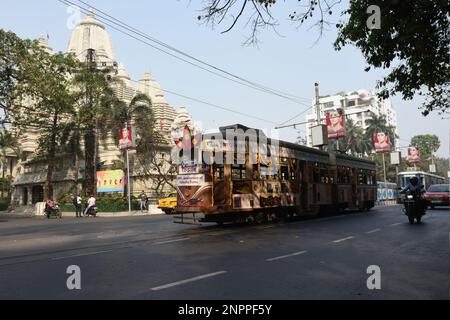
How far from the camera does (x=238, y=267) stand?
7273 millimetres

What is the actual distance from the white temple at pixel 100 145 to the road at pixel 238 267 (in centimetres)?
3198

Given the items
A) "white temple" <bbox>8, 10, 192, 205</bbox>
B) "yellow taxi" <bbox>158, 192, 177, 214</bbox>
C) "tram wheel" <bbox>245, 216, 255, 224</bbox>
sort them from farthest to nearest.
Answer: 1. "white temple" <bbox>8, 10, 192, 205</bbox>
2. "yellow taxi" <bbox>158, 192, 177, 214</bbox>
3. "tram wheel" <bbox>245, 216, 255, 224</bbox>

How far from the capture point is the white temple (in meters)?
44.8

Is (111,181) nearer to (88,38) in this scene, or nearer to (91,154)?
(91,154)

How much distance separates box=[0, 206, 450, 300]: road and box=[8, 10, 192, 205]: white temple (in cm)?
3198

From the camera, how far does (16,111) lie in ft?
96.5

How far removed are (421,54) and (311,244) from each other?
6.09 metres

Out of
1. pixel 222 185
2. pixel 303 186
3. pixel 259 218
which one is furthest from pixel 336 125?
pixel 222 185

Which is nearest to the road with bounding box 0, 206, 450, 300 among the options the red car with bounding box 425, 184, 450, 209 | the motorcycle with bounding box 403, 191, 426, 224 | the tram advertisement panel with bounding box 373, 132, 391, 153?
the motorcycle with bounding box 403, 191, 426, 224

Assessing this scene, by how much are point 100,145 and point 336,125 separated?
2674 cm

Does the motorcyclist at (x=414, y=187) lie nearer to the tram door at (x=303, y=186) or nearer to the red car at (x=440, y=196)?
the tram door at (x=303, y=186)

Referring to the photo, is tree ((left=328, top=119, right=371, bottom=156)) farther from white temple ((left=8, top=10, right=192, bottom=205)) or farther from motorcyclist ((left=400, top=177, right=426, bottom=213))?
motorcyclist ((left=400, top=177, right=426, bottom=213))

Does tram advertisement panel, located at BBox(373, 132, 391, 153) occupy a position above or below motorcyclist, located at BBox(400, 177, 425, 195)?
above
